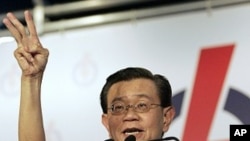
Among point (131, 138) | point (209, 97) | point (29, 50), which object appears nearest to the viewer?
point (131, 138)

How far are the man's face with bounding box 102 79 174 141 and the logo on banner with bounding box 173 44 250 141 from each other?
3.83ft

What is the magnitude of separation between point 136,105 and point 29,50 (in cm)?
27

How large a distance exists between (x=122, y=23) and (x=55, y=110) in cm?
57

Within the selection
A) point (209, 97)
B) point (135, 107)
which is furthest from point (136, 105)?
point (209, 97)

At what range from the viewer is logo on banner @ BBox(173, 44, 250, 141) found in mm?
2287

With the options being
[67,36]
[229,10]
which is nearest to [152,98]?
[229,10]

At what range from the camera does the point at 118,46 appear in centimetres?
257

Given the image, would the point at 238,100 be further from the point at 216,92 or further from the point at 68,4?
the point at 68,4

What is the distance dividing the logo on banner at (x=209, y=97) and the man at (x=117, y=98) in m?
1.16

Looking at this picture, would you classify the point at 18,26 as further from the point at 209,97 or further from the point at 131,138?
the point at 209,97

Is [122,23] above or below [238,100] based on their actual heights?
above

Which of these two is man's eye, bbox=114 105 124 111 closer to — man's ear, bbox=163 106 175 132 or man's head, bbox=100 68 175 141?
man's head, bbox=100 68 175 141

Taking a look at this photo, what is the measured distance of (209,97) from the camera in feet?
7.62

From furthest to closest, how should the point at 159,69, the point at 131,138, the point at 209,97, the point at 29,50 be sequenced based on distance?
the point at 159,69
the point at 209,97
the point at 29,50
the point at 131,138
